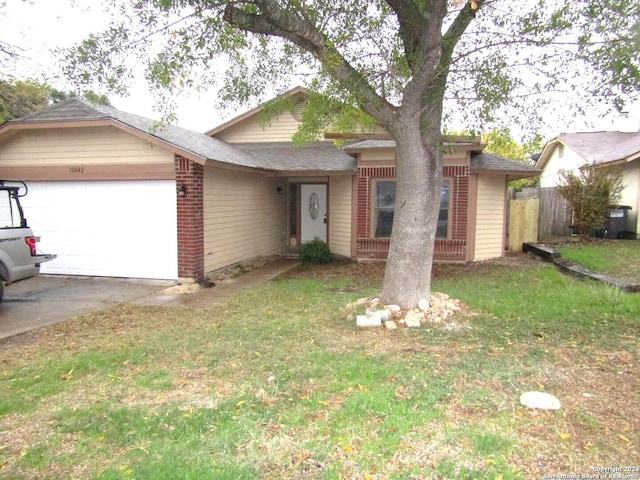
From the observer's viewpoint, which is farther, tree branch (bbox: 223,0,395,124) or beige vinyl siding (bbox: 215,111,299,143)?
beige vinyl siding (bbox: 215,111,299,143)

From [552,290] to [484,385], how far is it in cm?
477

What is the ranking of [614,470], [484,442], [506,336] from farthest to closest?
[506,336] → [484,442] → [614,470]

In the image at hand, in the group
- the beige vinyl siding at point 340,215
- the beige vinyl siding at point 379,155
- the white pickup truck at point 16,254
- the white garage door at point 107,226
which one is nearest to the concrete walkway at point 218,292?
the white garage door at point 107,226

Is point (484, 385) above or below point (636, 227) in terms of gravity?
below

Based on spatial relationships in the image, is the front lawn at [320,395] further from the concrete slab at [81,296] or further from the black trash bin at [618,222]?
the black trash bin at [618,222]

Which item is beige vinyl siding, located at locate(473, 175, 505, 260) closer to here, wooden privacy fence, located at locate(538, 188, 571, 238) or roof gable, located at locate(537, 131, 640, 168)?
wooden privacy fence, located at locate(538, 188, 571, 238)

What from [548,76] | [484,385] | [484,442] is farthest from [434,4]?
[484,442]

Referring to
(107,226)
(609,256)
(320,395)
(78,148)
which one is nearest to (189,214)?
(107,226)

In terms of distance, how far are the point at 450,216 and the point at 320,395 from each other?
8.63 meters

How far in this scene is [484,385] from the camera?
4035 millimetres

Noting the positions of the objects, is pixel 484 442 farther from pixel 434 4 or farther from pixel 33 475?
pixel 434 4

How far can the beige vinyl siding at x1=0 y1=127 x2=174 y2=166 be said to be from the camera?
31.4ft

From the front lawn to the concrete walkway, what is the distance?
1.05 meters

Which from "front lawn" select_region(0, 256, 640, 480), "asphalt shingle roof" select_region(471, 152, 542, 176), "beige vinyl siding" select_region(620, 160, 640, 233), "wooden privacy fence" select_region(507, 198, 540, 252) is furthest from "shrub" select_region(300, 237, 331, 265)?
"beige vinyl siding" select_region(620, 160, 640, 233)
